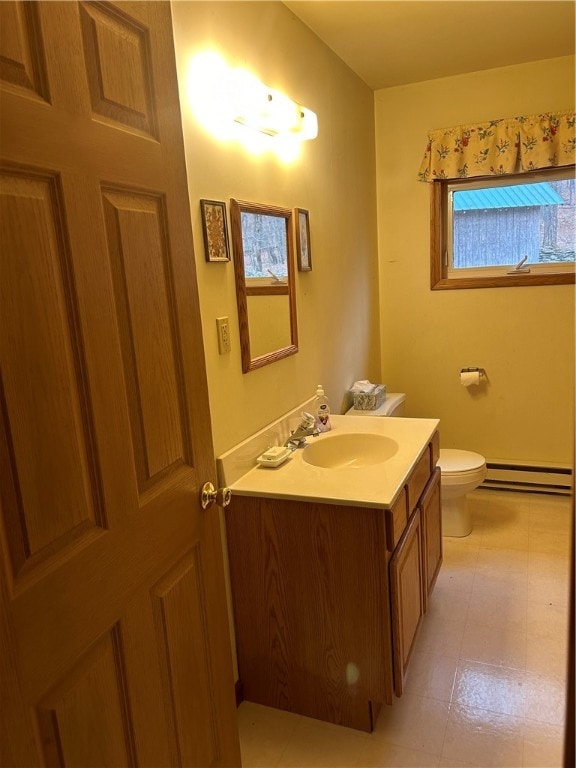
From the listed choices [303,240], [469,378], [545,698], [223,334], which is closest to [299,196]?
[303,240]

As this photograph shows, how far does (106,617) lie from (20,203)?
2.39 ft

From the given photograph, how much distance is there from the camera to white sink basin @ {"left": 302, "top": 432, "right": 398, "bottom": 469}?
2.12 metres

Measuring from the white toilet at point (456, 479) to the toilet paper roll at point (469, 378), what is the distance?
53 centimetres

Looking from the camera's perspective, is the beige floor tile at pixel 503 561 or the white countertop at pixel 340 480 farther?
the beige floor tile at pixel 503 561

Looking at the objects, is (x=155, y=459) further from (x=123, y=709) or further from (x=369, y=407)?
(x=369, y=407)

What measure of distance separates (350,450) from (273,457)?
0.41 m

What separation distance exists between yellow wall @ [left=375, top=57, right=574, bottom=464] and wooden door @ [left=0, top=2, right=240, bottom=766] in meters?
2.39

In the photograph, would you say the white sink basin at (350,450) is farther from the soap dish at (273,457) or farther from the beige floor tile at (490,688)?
the beige floor tile at (490,688)

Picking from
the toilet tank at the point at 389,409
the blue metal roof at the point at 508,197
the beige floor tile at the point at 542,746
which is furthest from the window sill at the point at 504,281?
the beige floor tile at the point at 542,746

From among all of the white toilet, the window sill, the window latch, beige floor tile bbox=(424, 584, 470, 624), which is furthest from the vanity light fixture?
beige floor tile bbox=(424, 584, 470, 624)

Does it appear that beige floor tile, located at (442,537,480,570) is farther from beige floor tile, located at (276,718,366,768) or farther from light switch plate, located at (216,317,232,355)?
light switch plate, located at (216,317,232,355)

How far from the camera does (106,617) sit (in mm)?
1008

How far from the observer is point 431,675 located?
6.48 feet

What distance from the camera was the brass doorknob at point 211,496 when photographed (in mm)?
1342
